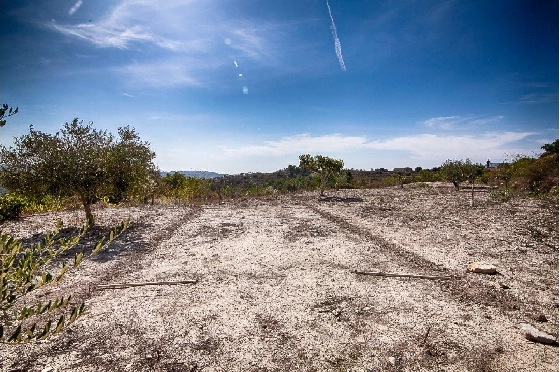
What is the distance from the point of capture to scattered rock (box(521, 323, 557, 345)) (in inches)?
217

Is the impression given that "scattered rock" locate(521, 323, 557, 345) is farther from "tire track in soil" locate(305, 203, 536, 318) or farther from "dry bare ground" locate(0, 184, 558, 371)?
"tire track in soil" locate(305, 203, 536, 318)

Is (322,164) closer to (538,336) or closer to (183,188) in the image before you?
(183,188)

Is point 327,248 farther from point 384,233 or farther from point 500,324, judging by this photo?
point 500,324

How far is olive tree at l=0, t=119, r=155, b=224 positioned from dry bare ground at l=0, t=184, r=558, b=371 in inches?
86.0

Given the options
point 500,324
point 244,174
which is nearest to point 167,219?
point 500,324

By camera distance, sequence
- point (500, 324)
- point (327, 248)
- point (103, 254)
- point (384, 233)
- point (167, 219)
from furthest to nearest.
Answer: point (167, 219)
point (384, 233)
point (327, 248)
point (103, 254)
point (500, 324)

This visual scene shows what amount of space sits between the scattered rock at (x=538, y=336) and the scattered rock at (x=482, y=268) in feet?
10.3

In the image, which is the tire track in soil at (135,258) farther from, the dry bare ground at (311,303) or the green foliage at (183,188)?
the green foliage at (183,188)

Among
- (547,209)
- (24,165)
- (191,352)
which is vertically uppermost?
(24,165)

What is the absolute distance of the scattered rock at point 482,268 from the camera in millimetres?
8695

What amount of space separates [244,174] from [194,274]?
119 m

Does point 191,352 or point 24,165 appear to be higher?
point 24,165

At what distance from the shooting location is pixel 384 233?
44.4 ft


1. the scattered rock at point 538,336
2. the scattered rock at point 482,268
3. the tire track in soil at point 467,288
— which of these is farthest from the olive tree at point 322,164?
the scattered rock at point 538,336
